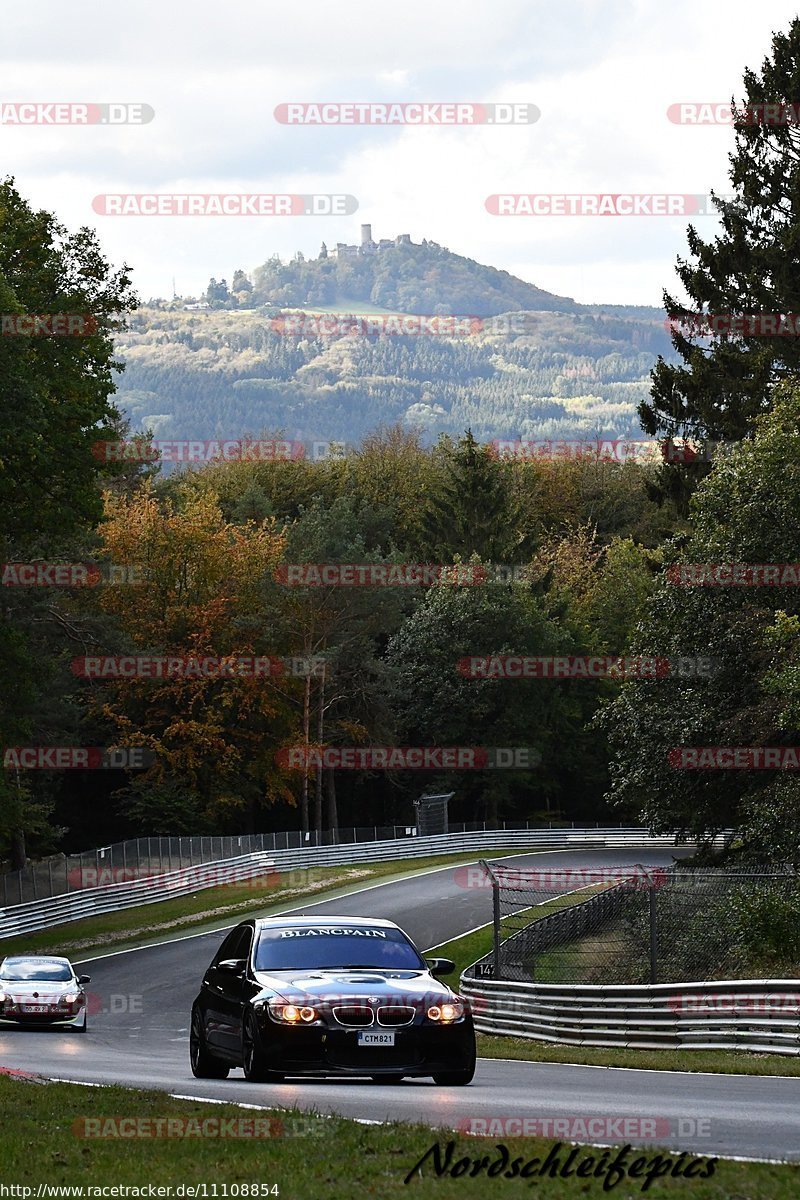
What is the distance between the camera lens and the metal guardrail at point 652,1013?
17688 millimetres

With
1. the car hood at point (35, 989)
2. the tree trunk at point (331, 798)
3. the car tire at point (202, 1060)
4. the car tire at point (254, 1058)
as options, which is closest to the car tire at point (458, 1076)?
the car tire at point (254, 1058)

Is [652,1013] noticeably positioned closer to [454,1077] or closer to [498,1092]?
[454,1077]

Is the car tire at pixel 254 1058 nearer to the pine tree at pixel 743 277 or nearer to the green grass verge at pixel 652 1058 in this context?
the green grass verge at pixel 652 1058

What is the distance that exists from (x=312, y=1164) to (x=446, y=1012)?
4649 mm

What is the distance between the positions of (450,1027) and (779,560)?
24.0 m

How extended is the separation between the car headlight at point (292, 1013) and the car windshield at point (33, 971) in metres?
15.3

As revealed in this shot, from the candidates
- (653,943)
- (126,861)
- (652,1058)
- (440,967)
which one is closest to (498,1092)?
(440,967)

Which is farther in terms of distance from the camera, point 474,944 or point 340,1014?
point 474,944

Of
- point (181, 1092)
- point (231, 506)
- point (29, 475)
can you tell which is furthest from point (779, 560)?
point (231, 506)

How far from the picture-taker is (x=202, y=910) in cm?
5269

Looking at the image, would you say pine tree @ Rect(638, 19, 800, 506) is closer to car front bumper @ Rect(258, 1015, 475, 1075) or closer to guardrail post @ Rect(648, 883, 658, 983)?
guardrail post @ Rect(648, 883, 658, 983)

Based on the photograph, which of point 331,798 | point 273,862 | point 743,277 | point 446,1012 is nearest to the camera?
point 446,1012

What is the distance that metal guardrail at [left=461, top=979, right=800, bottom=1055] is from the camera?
1769cm

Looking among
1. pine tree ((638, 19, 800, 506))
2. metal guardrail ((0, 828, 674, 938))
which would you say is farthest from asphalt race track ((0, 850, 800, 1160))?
pine tree ((638, 19, 800, 506))
